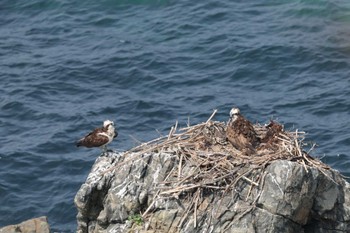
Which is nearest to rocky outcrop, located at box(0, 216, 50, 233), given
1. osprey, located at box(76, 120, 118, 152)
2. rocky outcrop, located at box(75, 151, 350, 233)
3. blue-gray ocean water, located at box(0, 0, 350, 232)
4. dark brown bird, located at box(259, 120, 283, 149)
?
osprey, located at box(76, 120, 118, 152)

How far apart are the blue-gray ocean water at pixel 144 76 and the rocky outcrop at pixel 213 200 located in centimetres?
696

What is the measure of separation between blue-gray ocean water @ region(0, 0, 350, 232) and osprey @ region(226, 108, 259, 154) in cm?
756

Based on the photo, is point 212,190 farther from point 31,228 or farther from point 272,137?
point 31,228

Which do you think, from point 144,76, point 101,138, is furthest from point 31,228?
point 144,76

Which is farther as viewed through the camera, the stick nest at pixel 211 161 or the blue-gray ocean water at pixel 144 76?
the blue-gray ocean water at pixel 144 76

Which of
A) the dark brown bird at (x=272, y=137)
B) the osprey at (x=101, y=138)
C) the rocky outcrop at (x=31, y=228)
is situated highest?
the dark brown bird at (x=272, y=137)

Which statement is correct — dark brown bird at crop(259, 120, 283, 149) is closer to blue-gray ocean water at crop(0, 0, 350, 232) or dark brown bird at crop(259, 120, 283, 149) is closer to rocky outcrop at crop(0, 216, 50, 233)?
rocky outcrop at crop(0, 216, 50, 233)

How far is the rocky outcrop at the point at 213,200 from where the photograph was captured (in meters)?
13.2

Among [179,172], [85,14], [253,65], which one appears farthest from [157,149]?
[85,14]

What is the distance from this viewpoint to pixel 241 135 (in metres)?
14.1

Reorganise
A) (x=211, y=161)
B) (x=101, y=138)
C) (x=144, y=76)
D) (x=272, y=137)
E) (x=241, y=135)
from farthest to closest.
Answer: (x=144, y=76) → (x=101, y=138) → (x=272, y=137) → (x=241, y=135) → (x=211, y=161)

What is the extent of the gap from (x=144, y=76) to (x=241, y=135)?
50.2 feet

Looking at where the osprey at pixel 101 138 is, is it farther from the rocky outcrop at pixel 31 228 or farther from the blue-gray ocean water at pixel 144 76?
the blue-gray ocean water at pixel 144 76

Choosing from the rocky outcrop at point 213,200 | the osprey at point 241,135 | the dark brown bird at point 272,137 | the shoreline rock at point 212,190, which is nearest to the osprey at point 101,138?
the shoreline rock at point 212,190
